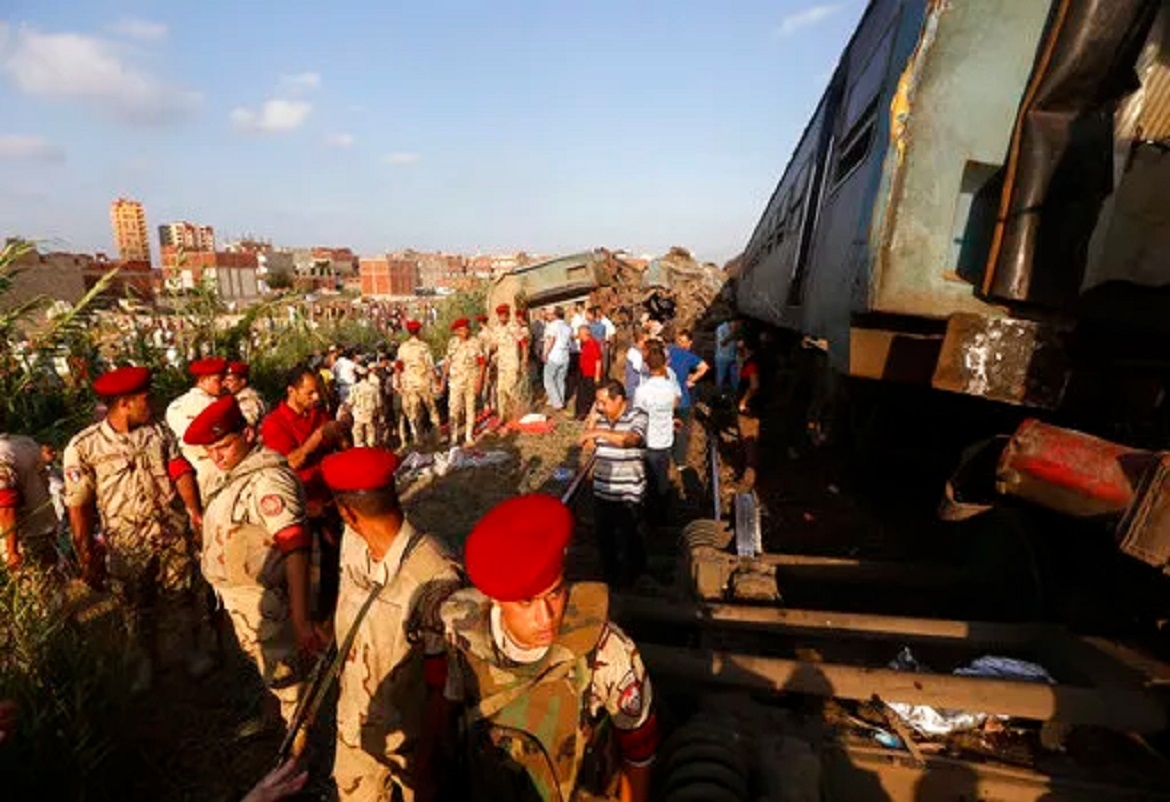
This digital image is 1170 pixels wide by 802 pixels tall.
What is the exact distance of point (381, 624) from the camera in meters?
2.48

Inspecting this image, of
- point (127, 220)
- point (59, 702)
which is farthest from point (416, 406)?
point (127, 220)

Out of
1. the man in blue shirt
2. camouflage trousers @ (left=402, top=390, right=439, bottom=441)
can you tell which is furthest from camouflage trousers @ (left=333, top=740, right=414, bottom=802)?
camouflage trousers @ (left=402, top=390, right=439, bottom=441)

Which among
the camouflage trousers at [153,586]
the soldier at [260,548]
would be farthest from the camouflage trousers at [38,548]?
the soldier at [260,548]

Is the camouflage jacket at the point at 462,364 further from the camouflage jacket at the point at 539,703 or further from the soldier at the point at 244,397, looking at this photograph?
the camouflage jacket at the point at 539,703

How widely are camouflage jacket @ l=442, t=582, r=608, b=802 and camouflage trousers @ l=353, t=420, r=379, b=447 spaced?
7.72m

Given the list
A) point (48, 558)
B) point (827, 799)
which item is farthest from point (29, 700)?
point (827, 799)

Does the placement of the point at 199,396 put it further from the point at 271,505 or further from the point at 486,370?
the point at 486,370

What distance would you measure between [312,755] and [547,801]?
2.40 metres

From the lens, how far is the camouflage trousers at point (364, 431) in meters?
9.23

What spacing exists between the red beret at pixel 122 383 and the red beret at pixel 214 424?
43.1 inches

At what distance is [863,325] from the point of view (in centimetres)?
315

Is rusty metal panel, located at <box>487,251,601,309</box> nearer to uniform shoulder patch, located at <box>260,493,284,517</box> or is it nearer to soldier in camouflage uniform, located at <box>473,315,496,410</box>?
soldier in camouflage uniform, located at <box>473,315,496,410</box>

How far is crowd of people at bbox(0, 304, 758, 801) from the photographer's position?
1916 millimetres

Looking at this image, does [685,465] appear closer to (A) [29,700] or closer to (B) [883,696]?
(B) [883,696]
